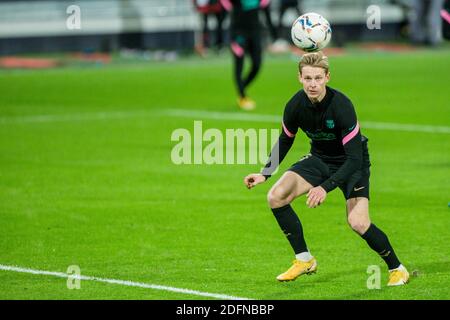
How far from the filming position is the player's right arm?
10.0 m

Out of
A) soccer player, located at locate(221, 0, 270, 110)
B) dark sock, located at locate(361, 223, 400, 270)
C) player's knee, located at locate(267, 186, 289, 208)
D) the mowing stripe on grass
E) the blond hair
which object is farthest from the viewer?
soccer player, located at locate(221, 0, 270, 110)

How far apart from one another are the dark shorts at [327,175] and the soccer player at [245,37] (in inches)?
582

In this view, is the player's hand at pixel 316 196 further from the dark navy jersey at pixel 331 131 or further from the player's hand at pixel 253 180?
the player's hand at pixel 253 180

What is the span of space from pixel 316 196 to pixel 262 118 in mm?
14282

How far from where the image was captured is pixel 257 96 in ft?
93.4

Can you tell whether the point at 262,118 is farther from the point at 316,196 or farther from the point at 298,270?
the point at 316,196

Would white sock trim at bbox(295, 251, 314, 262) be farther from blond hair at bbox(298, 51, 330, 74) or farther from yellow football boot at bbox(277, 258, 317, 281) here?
blond hair at bbox(298, 51, 330, 74)

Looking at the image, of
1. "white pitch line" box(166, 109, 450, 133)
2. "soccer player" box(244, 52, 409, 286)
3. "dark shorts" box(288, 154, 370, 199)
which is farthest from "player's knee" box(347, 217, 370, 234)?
"white pitch line" box(166, 109, 450, 133)

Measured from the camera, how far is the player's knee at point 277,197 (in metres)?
10.1

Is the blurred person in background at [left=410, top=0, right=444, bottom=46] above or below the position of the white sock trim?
below

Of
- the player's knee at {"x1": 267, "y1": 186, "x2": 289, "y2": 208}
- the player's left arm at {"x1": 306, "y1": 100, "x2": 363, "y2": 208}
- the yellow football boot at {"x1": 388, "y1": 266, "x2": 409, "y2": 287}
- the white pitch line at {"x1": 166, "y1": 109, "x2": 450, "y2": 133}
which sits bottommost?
the white pitch line at {"x1": 166, "y1": 109, "x2": 450, "y2": 133}

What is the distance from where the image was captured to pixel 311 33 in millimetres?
12711

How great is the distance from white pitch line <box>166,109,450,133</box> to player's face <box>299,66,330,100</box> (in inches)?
467
